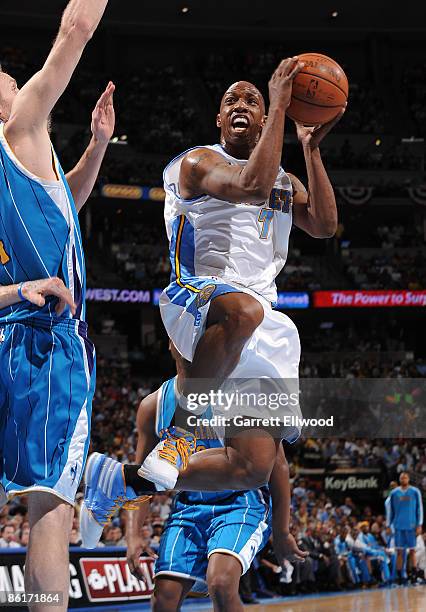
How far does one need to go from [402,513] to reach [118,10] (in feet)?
76.5

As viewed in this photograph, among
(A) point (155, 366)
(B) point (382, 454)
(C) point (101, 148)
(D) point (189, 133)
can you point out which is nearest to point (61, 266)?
(C) point (101, 148)

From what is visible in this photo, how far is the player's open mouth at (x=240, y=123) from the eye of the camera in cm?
502

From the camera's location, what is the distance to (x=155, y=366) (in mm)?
25828

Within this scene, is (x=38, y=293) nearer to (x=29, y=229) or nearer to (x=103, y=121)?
(x=29, y=229)

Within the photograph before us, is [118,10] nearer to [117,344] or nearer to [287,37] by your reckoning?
[287,37]

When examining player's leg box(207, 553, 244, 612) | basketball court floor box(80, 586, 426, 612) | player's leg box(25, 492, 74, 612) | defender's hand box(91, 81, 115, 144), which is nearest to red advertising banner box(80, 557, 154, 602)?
basketball court floor box(80, 586, 426, 612)

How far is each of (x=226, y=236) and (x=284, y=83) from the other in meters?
0.88

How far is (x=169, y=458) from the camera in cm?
461

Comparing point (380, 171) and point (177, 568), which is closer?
point (177, 568)

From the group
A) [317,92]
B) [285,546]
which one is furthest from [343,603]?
[317,92]

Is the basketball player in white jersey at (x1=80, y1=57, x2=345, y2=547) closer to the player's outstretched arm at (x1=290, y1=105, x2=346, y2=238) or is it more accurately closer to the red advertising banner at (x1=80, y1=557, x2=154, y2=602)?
the player's outstretched arm at (x1=290, y1=105, x2=346, y2=238)

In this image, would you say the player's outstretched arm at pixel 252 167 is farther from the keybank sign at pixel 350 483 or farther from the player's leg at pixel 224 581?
the keybank sign at pixel 350 483

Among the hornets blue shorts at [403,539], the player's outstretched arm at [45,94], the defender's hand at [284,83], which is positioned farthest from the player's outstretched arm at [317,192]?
the hornets blue shorts at [403,539]

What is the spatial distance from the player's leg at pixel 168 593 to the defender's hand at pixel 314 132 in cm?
262
